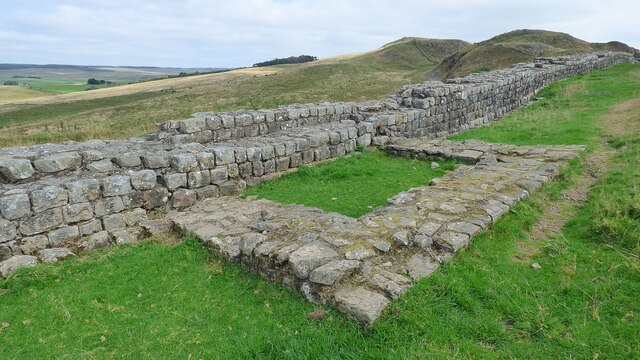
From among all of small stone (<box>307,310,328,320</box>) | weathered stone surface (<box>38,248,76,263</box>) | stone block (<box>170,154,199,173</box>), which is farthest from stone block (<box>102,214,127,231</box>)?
small stone (<box>307,310,328,320</box>)

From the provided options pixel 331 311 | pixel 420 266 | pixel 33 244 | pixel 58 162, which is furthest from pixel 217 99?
pixel 331 311

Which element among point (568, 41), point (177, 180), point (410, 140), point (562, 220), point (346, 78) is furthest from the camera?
point (346, 78)

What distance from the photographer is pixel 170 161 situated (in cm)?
900

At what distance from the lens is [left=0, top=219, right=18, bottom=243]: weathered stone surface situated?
663 cm

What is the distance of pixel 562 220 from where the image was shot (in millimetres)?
7465

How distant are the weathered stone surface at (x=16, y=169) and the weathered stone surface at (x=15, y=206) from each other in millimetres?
817

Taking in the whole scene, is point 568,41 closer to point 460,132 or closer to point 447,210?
point 460,132

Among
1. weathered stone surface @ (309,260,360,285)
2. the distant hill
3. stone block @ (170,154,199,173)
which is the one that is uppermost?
the distant hill

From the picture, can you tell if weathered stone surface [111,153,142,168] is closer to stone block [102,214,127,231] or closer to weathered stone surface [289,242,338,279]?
stone block [102,214,127,231]

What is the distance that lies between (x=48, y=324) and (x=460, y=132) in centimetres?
1545

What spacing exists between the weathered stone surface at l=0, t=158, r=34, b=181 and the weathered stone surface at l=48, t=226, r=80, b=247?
1241mm

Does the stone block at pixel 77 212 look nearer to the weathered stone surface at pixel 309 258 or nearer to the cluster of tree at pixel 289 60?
the weathered stone surface at pixel 309 258

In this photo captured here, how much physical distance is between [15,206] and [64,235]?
0.89 meters

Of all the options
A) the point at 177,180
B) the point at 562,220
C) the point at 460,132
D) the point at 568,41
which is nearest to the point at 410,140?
the point at 460,132
